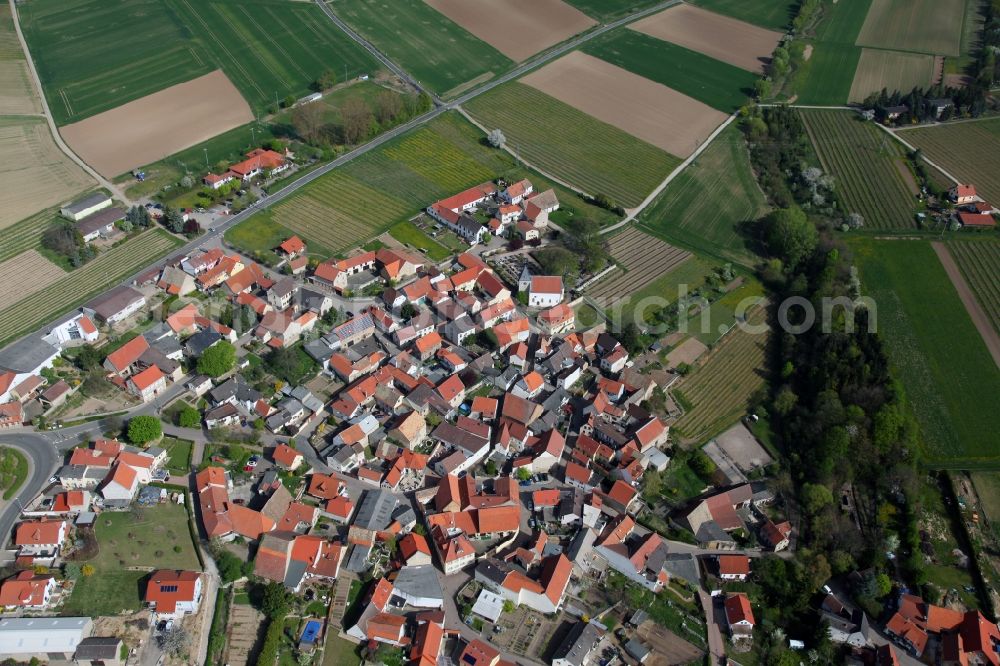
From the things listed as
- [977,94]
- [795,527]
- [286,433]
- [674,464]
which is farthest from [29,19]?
[977,94]

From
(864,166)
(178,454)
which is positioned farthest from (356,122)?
(864,166)

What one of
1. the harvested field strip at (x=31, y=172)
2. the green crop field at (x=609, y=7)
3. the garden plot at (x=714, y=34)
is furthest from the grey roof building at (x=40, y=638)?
the green crop field at (x=609, y=7)

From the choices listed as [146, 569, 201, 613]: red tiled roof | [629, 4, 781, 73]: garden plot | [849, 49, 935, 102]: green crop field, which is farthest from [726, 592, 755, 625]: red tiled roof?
[629, 4, 781, 73]: garden plot

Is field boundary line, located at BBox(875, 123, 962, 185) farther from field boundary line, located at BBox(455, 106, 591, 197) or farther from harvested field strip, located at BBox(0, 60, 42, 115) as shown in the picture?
harvested field strip, located at BBox(0, 60, 42, 115)

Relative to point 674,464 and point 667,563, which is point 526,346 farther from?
point 667,563

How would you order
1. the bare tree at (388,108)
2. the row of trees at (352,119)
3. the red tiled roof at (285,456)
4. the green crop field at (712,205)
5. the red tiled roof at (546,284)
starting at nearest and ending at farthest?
the red tiled roof at (285,456) → the red tiled roof at (546,284) → the green crop field at (712,205) → the row of trees at (352,119) → the bare tree at (388,108)

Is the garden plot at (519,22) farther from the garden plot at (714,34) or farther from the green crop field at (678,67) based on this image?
the garden plot at (714,34)
